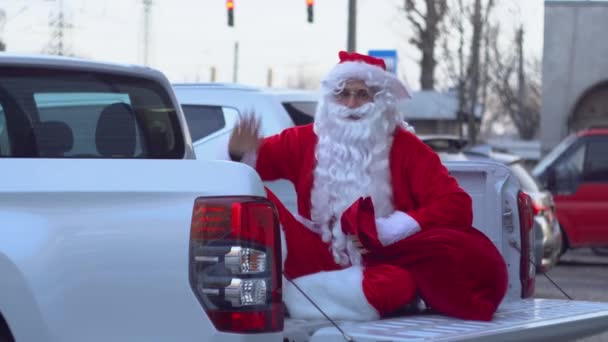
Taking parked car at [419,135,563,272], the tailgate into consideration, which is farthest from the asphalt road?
the tailgate

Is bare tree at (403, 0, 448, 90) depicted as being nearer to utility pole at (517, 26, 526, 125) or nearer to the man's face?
utility pole at (517, 26, 526, 125)

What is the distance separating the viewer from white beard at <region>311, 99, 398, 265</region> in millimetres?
5594

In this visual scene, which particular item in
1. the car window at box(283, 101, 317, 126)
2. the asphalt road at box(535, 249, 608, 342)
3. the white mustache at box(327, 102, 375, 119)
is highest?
the white mustache at box(327, 102, 375, 119)

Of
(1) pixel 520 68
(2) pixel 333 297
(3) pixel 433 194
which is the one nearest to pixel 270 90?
(3) pixel 433 194

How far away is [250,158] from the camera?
581 cm

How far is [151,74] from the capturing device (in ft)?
17.5

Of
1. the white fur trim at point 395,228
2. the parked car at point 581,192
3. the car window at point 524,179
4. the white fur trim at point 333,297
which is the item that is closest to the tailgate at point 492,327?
Result: the white fur trim at point 333,297

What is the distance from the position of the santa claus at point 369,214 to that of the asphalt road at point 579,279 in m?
4.41

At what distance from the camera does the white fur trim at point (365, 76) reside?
586cm

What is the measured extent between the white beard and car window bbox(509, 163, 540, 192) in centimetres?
833

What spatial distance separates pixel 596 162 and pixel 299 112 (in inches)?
376

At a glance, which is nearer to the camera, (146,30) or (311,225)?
(311,225)

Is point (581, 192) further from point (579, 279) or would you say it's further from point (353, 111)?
point (353, 111)

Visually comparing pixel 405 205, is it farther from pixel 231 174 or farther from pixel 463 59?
pixel 463 59
